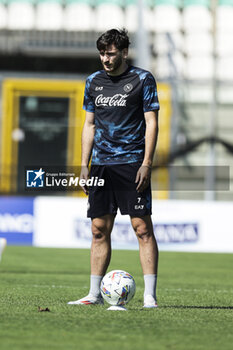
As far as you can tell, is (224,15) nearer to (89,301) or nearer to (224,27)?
(224,27)

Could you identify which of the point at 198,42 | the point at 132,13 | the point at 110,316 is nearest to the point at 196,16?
the point at 198,42

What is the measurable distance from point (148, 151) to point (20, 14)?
1770cm

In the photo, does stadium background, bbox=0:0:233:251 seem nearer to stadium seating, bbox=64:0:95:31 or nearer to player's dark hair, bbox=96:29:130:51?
stadium seating, bbox=64:0:95:31

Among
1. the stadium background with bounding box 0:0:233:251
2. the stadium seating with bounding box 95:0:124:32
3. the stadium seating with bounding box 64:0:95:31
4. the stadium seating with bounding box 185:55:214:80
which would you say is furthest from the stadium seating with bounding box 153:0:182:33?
the stadium seating with bounding box 64:0:95:31

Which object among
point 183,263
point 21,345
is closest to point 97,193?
point 21,345

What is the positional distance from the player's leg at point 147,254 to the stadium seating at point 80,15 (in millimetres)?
17594

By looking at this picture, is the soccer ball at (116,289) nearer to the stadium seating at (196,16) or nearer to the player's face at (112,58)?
the player's face at (112,58)

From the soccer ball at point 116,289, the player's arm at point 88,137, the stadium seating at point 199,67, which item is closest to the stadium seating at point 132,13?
the stadium seating at point 199,67

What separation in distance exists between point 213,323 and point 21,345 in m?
1.38

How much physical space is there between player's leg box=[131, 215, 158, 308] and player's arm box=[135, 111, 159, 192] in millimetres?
238

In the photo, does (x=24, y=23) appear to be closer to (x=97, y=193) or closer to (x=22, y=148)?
(x=22, y=148)

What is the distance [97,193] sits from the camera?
217 inches

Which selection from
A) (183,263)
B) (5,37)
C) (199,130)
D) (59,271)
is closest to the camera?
(59,271)

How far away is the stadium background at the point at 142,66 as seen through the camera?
14.0 meters
